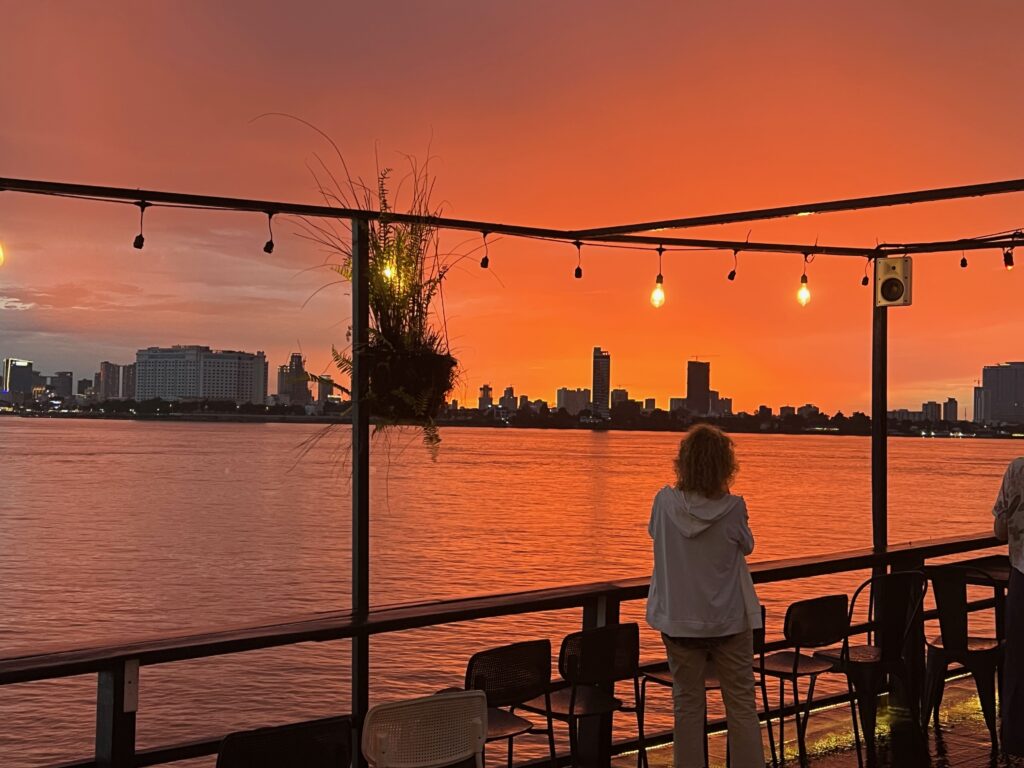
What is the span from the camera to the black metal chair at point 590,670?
405cm

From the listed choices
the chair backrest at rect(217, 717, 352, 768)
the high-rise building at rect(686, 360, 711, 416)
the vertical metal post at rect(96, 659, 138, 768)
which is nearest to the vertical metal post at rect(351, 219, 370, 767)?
the vertical metal post at rect(96, 659, 138, 768)

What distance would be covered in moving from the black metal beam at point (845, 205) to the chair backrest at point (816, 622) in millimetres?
1849

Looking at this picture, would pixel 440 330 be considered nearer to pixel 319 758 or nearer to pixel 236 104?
pixel 319 758

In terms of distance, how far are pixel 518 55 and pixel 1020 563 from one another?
9278 millimetres

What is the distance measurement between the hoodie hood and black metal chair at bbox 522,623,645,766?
0.51 m

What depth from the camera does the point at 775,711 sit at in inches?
232

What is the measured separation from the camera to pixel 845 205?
16.8 feet

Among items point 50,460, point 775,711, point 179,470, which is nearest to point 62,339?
→ point 179,470

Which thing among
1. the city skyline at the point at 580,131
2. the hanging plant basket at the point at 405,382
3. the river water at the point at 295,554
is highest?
the city skyline at the point at 580,131

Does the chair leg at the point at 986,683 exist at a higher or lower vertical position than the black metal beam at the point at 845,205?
lower

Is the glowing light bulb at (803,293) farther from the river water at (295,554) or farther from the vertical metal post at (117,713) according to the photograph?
the vertical metal post at (117,713)

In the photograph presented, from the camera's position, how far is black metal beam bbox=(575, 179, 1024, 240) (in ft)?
15.3

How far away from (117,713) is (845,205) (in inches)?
152

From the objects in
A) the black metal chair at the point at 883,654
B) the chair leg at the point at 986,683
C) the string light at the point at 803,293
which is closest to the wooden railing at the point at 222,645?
the black metal chair at the point at 883,654
